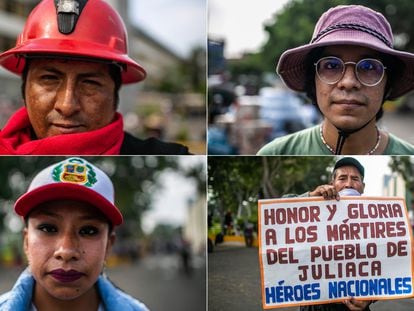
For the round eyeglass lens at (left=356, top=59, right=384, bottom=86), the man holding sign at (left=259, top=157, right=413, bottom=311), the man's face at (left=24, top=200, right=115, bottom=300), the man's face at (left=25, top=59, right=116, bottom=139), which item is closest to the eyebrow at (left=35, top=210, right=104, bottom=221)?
the man's face at (left=24, top=200, right=115, bottom=300)

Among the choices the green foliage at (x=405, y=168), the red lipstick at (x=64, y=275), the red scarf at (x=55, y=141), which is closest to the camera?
the red lipstick at (x=64, y=275)

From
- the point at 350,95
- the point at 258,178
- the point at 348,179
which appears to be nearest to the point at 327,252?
the point at 348,179

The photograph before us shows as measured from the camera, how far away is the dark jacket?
9.69 ft

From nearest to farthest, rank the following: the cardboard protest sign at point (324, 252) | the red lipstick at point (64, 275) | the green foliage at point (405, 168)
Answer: the red lipstick at point (64, 275) → the cardboard protest sign at point (324, 252) → the green foliage at point (405, 168)

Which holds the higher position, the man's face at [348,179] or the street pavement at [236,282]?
the man's face at [348,179]

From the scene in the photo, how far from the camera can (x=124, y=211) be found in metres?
3.04

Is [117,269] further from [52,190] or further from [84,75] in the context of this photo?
[84,75]

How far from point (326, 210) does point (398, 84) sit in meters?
0.73

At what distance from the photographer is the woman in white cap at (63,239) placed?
8.57 feet

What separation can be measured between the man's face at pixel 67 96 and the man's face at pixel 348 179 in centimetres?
120

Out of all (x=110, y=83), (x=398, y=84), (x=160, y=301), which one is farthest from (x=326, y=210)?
(x=110, y=83)

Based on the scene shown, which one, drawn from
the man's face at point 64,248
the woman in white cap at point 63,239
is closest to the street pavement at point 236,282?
the woman in white cap at point 63,239

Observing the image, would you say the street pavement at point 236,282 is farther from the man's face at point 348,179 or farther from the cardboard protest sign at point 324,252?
the man's face at point 348,179

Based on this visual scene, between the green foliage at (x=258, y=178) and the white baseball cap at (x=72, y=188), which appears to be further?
the green foliage at (x=258, y=178)
